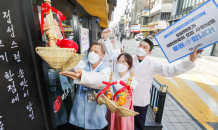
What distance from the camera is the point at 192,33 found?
63.0 inches

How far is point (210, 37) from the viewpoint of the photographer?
4.90 ft

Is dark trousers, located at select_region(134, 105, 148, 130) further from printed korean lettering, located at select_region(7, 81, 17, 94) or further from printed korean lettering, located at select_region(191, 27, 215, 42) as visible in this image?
printed korean lettering, located at select_region(7, 81, 17, 94)

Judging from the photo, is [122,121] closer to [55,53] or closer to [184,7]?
[55,53]

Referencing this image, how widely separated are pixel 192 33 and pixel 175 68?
663 millimetres

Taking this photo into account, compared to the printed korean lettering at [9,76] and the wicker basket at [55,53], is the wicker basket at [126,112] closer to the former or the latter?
the wicker basket at [55,53]

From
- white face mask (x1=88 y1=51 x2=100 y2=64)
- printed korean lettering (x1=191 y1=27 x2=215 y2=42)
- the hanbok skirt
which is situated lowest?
the hanbok skirt

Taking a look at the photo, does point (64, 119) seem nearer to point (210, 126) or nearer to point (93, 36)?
point (210, 126)

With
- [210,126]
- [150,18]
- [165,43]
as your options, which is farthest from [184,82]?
[150,18]

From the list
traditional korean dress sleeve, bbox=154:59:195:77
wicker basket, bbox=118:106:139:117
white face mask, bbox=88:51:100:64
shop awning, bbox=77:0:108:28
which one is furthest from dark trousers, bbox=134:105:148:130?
shop awning, bbox=77:0:108:28

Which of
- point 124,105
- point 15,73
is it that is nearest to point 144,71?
point 124,105

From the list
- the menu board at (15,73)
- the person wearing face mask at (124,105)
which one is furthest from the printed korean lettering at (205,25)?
the menu board at (15,73)

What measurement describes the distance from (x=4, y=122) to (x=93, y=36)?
17.3ft

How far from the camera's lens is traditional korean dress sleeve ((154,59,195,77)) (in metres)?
1.87

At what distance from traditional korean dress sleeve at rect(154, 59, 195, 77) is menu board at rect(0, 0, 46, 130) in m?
2.05
